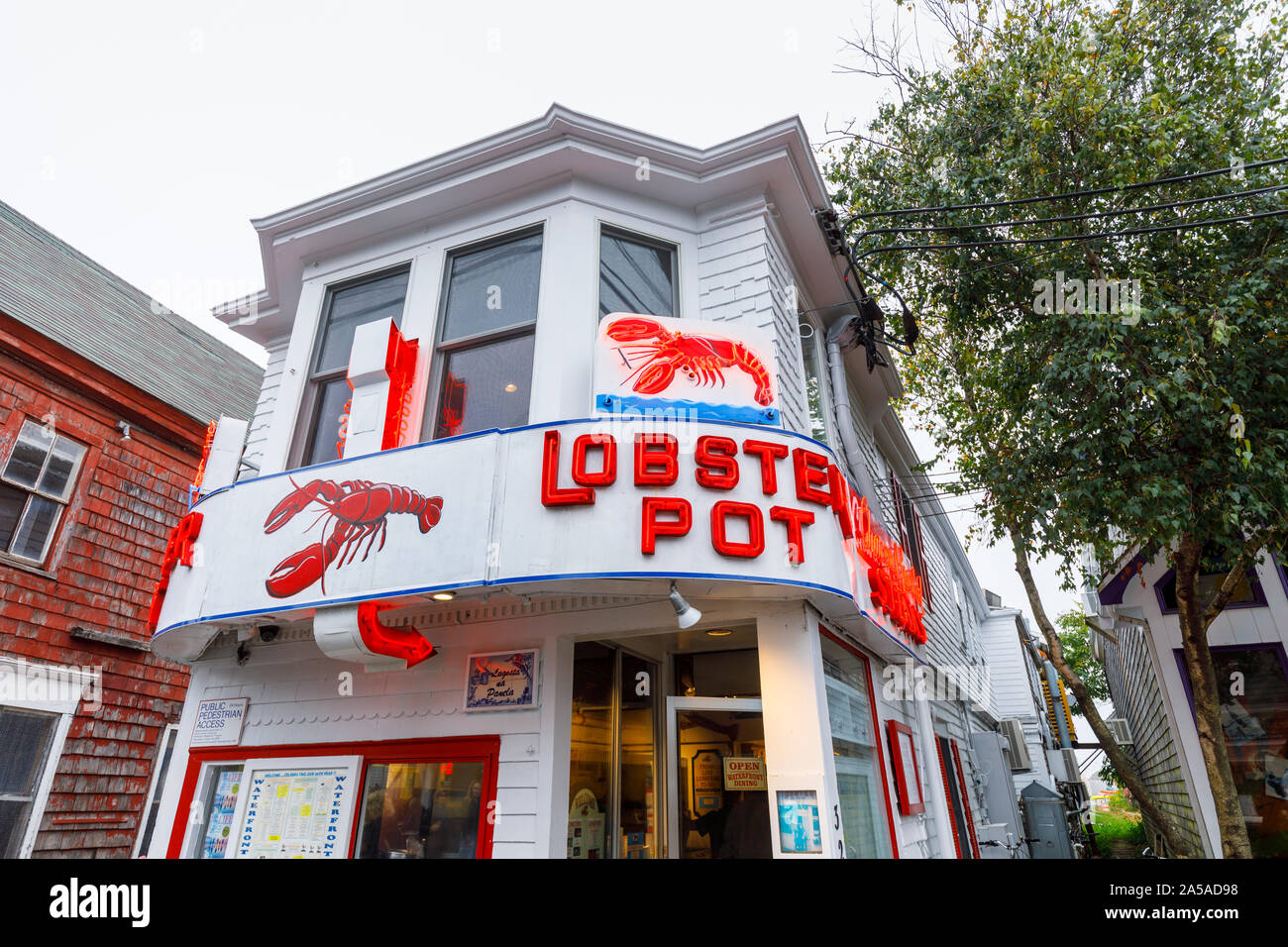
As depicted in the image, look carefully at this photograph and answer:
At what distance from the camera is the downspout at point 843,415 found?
25.2 feet

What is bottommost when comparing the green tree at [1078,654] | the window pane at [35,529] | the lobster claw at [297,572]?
the lobster claw at [297,572]

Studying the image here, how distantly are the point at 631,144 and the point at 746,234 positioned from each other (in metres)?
1.38

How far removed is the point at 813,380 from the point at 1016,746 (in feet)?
44.7

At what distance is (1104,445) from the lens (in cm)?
729

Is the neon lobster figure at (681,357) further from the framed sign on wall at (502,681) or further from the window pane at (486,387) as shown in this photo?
the framed sign on wall at (502,681)

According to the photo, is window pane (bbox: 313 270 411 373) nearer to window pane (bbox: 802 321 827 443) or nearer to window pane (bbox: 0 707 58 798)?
window pane (bbox: 802 321 827 443)

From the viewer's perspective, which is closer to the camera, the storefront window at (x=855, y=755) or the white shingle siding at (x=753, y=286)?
the storefront window at (x=855, y=755)

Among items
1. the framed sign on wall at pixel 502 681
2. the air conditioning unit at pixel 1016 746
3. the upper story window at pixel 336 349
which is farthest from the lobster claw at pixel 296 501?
the air conditioning unit at pixel 1016 746

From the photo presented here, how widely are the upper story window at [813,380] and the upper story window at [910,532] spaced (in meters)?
3.61

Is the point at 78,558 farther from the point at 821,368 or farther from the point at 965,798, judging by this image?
the point at 965,798

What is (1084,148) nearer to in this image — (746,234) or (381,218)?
(746,234)

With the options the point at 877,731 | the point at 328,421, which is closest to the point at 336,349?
the point at 328,421

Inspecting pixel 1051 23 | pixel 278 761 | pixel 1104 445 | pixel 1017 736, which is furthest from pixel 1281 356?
pixel 1017 736
